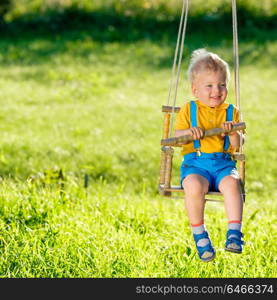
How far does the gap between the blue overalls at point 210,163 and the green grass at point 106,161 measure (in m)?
0.76

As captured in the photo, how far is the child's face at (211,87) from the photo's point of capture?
3.53 m

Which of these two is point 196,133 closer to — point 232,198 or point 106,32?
point 232,198

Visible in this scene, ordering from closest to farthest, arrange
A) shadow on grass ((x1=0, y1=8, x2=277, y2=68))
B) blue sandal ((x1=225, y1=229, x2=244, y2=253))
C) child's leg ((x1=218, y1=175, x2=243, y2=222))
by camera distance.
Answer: blue sandal ((x1=225, y1=229, x2=244, y2=253)), child's leg ((x1=218, y1=175, x2=243, y2=222)), shadow on grass ((x1=0, y1=8, x2=277, y2=68))

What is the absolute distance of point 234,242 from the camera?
10.8 ft

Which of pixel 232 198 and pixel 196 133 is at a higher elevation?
pixel 196 133

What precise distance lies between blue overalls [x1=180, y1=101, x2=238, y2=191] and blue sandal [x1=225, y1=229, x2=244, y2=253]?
1.20ft

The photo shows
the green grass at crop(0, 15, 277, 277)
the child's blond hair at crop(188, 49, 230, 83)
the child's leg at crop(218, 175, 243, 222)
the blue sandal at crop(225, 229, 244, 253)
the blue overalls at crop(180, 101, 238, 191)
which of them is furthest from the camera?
the green grass at crop(0, 15, 277, 277)

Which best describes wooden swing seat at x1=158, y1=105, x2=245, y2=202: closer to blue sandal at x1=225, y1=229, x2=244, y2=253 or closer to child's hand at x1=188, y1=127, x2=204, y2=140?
child's hand at x1=188, y1=127, x2=204, y2=140

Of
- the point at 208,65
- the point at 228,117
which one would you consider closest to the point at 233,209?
the point at 228,117

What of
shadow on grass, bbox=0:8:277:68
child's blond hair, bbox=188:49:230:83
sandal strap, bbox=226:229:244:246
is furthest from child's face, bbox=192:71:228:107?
shadow on grass, bbox=0:8:277:68

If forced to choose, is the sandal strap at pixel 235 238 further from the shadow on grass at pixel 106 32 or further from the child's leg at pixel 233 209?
the shadow on grass at pixel 106 32

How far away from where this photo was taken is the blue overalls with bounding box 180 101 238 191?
363 centimetres

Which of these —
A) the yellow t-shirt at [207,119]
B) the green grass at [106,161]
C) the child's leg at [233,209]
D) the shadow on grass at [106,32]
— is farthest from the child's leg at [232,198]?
the shadow on grass at [106,32]

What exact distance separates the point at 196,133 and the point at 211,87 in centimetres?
29
